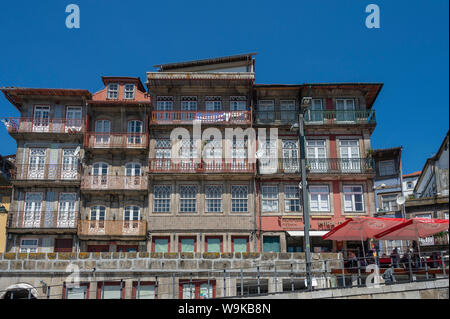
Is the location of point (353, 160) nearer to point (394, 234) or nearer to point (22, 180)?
point (394, 234)

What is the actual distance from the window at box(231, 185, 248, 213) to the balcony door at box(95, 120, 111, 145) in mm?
9096

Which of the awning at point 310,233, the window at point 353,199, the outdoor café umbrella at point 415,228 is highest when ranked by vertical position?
the window at point 353,199

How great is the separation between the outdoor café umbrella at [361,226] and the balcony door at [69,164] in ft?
57.3

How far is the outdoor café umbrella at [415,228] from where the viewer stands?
19516 mm

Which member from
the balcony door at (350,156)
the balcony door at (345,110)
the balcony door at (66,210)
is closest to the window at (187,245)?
the balcony door at (66,210)

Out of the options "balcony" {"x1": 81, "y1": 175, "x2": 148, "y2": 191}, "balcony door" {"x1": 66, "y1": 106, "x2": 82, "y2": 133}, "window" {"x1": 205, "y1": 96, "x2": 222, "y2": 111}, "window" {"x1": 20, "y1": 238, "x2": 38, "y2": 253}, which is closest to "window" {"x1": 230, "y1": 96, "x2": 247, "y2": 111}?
"window" {"x1": 205, "y1": 96, "x2": 222, "y2": 111}

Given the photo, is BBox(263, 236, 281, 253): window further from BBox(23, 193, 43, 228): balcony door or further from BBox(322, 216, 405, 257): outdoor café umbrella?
BBox(23, 193, 43, 228): balcony door

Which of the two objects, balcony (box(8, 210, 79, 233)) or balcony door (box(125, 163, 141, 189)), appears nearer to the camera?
balcony (box(8, 210, 79, 233))

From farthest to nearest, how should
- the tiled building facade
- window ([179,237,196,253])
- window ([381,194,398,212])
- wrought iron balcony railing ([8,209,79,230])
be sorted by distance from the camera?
window ([381,194,398,212])
wrought iron balcony railing ([8,209,79,230])
the tiled building facade
window ([179,237,196,253])

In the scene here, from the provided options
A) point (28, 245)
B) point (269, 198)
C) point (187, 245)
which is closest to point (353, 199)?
point (269, 198)

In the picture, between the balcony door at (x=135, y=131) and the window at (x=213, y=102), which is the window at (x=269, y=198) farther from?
the balcony door at (x=135, y=131)

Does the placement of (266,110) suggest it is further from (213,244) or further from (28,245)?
(28,245)

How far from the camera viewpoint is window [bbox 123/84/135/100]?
33.3 meters

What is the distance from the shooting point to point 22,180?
3148cm
